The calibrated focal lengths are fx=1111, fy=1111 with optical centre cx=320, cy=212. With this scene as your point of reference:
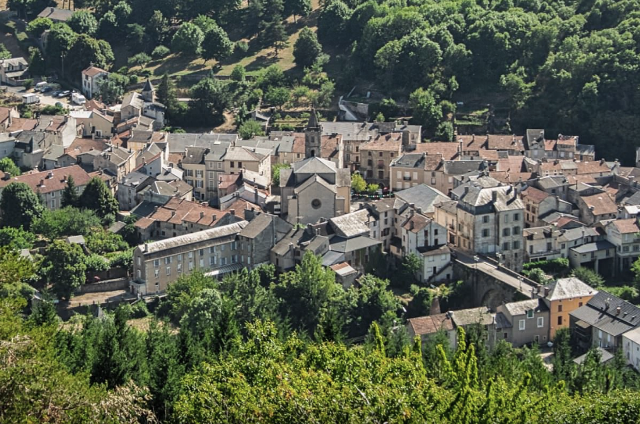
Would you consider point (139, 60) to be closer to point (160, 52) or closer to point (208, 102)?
point (160, 52)

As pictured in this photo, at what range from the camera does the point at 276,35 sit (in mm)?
95500

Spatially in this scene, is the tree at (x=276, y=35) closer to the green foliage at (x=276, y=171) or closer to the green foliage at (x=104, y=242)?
the green foliage at (x=276, y=171)

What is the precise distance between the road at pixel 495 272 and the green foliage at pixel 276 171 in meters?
13.7

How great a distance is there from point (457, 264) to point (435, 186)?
10177mm

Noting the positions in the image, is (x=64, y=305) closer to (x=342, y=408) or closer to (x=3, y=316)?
(x=3, y=316)

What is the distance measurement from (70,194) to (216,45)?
96.8 feet

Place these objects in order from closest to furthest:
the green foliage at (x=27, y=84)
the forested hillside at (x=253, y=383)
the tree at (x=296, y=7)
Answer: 1. the forested hillside at (x=253, y=383)
2. the green foliage at (x=27, y=84)
3. the tree at (x=296, y=7)

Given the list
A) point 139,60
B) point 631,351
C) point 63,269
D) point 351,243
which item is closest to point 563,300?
point 631,351

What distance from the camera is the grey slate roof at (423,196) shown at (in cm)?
6303

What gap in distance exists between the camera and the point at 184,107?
3255 inches

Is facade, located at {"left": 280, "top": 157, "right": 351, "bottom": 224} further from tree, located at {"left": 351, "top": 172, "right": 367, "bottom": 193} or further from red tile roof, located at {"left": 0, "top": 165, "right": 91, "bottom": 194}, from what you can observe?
red tile roof, located at {"left": 0, "top": 165, "right": 91, "bottom": 194}

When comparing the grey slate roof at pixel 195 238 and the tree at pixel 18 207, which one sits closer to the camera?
the grey slate roof at pixel 195 238

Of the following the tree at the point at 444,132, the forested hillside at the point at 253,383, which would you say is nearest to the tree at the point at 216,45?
the tree at the point at 444,132

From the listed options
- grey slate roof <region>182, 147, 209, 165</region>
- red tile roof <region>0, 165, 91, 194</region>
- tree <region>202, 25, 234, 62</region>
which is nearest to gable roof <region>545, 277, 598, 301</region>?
grey slate roof <region>182, 147, 209, 165</region>
